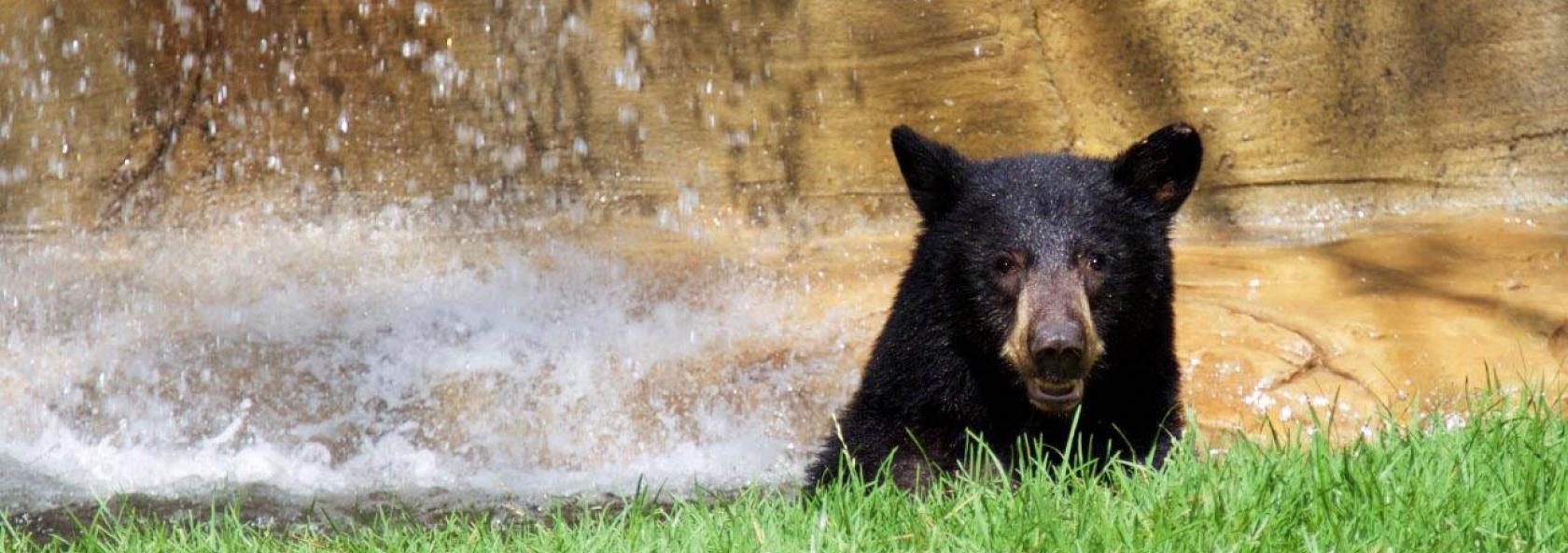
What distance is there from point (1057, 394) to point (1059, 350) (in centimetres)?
14

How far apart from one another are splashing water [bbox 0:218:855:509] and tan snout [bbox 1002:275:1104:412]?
2578 millimetres

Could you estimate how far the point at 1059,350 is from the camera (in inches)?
173

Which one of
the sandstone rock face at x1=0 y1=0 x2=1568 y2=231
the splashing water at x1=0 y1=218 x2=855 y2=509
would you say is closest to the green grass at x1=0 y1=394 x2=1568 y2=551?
the splashing water at x1=0 y1=218 x2=855 y2=509

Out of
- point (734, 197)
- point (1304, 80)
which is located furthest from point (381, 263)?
point (1304, 80)

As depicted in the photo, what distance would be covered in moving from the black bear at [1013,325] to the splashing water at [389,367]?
2.28 meters

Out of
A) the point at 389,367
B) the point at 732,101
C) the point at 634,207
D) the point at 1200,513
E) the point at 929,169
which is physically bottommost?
the point at 389,367

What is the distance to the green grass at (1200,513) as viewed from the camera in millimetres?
3381

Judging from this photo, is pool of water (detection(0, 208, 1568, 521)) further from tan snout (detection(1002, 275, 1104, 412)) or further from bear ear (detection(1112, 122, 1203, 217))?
tan snout (detection(1002, 275, 1104, 412))

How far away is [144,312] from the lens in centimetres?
868

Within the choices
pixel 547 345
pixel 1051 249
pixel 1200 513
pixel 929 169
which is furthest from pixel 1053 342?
pixel 547 345

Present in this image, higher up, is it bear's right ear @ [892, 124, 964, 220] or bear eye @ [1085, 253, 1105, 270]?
bear's right ear @ [892, 124, 964, 220]

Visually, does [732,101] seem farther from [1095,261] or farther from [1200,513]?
[1200,513]

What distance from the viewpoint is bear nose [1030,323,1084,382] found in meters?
4.39

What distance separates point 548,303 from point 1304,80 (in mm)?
3661
